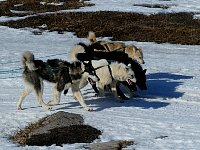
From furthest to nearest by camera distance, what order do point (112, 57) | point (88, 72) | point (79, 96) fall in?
point (112, 57) < point (88, 72) < point (79, 96)

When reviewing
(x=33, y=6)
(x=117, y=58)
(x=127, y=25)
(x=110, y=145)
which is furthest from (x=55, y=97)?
(x=33, y=6)

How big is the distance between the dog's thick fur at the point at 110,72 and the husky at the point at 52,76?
48cm

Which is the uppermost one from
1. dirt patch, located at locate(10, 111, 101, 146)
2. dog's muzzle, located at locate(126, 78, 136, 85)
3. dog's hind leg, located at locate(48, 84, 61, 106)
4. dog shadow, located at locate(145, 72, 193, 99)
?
dog's muzzle, located at locate(126, 78, 136, 85)

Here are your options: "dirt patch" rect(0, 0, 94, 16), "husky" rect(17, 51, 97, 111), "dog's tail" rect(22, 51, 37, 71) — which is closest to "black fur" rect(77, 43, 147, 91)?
"husky" rect(17, 51, 97, 111)

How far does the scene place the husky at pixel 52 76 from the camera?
9.09 meters

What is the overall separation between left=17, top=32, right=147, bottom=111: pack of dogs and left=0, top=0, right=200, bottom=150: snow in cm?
25

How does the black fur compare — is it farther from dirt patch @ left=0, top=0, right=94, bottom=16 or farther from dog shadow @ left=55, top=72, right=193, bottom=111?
dirt patch @ left=0, top=0, right=94, bottom=16

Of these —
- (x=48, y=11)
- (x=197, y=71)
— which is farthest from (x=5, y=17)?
(x=197, y=71)

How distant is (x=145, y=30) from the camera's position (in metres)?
22.9

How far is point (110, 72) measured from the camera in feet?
33.2

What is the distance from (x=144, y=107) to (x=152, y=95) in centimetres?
137

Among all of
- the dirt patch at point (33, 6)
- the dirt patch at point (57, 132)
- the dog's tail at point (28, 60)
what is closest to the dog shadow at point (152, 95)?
the dog's tail at point (28, 60)

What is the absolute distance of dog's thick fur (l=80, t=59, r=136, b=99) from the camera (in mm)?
10039

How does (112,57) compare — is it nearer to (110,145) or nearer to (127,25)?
(110,145)
